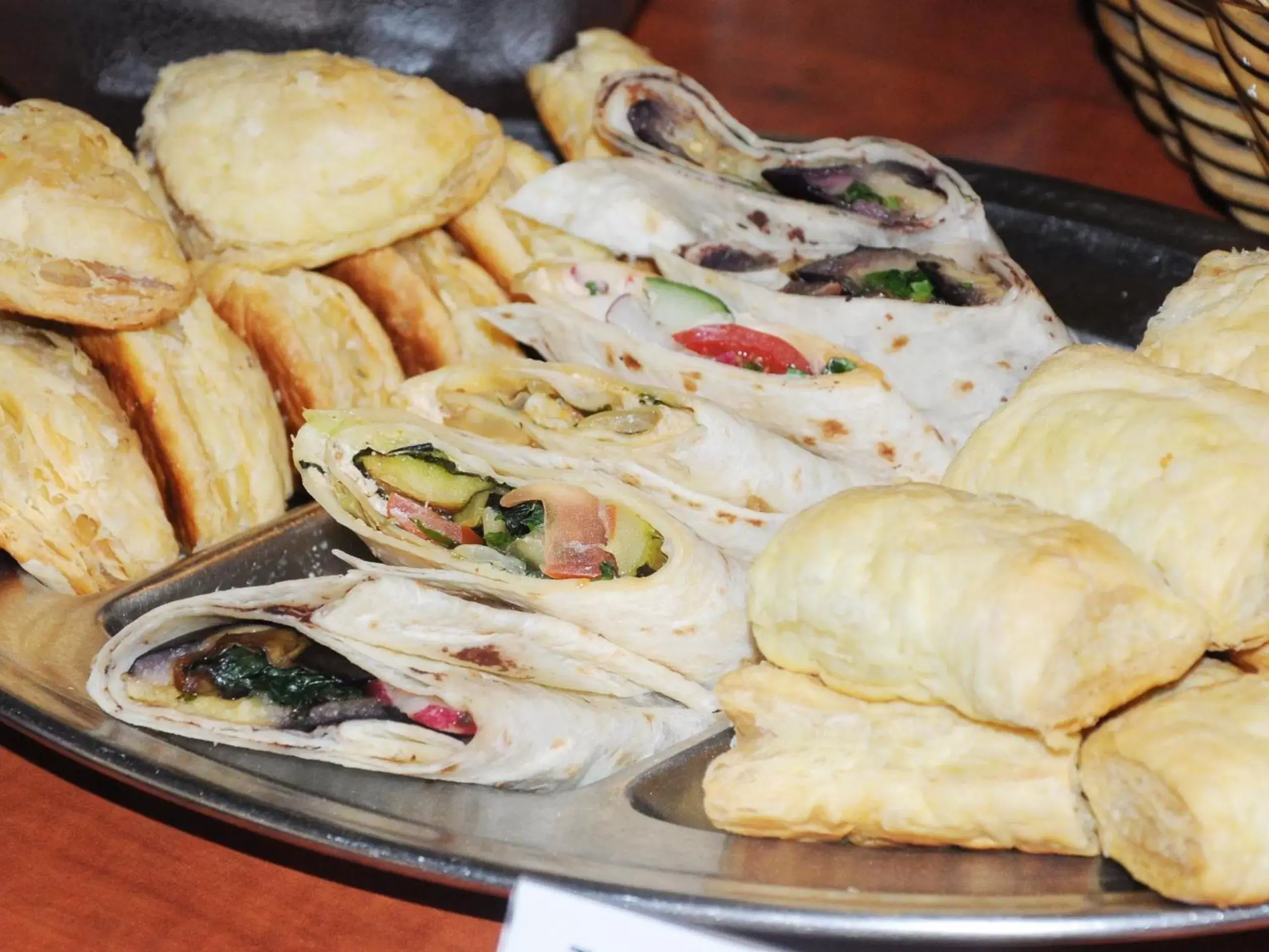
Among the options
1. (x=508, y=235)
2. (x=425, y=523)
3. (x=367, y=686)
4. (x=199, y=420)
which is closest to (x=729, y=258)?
(x=508, y=235)

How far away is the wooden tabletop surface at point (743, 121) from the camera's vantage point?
212cm

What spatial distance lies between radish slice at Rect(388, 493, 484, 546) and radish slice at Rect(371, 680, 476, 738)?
356 mm

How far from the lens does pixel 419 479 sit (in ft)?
8.16

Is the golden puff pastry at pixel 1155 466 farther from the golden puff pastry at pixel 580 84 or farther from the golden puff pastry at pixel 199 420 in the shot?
the golden puff pastry at pixel 580 84

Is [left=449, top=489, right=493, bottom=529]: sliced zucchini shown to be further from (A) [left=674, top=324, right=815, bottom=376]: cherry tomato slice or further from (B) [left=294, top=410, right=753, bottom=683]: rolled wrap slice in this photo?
(A) [left=674, top=324, right=815, bottom=376]: cherry tomato slice

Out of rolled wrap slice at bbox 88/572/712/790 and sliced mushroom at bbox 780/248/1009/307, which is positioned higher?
sliced mushroom at bbox 780/248/1009/307

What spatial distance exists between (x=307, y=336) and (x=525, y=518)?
830mm

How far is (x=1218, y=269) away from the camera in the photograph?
262cm

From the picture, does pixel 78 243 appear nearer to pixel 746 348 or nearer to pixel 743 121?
pixel 746 348

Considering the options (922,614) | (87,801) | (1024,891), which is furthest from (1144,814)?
(87,801)

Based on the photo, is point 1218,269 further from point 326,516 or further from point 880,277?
point 326,516

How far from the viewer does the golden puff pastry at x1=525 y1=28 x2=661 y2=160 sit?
348cm

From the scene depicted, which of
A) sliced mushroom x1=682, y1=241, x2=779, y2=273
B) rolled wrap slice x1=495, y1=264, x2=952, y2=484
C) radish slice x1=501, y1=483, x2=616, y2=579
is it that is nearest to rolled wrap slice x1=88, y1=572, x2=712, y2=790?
radish slice x1=501, y1=483, x2=616, y2=579

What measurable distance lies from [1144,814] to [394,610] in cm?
115
